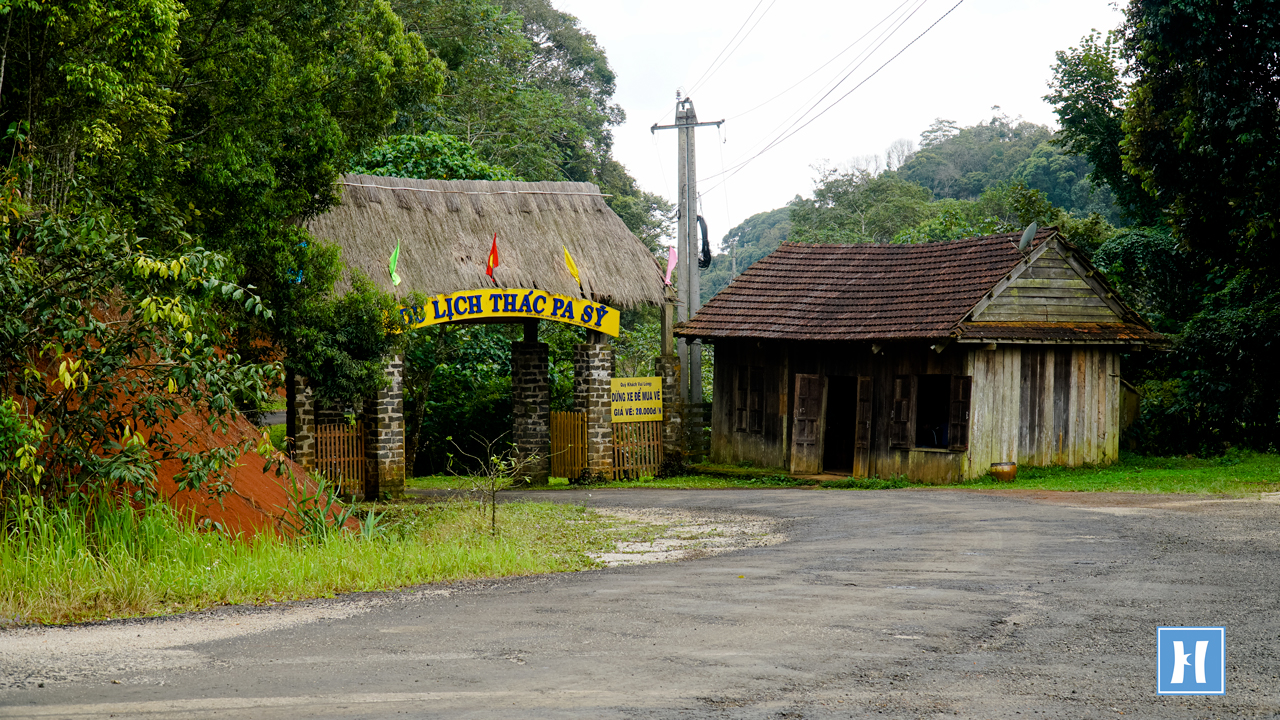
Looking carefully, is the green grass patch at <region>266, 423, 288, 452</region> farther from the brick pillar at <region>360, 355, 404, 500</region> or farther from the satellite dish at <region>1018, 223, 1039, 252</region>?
the satellite dish at <region>1018, 223, 1039, 252</region>

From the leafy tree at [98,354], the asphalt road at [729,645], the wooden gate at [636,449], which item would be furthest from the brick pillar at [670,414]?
the leafy tree at [98,354]

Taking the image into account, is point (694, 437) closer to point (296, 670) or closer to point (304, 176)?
point (304, 176)

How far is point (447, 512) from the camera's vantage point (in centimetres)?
1310

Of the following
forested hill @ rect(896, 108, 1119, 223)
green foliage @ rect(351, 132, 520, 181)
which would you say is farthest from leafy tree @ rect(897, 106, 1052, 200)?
green foliage @ rect(351, 132, 520, 181)

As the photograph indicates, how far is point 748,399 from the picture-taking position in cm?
2112

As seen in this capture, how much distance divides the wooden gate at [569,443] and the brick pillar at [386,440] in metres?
3.73

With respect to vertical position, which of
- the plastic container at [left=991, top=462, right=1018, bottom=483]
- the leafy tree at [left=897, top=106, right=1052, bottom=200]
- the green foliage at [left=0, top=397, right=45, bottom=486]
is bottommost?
the plastic container at [left=991, top=462, right=1018, bottom=483]

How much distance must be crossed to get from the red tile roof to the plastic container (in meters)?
2.15

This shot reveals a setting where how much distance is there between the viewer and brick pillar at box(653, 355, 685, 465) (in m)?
20.6

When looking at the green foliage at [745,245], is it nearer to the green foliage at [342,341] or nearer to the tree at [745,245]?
the tree at [745,245]

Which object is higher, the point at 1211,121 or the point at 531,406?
the point at 1211,121

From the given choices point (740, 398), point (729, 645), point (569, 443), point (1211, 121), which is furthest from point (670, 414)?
point (729, 645)

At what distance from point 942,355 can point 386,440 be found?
9193mm

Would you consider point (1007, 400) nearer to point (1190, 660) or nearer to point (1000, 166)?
point (1190, 660)
